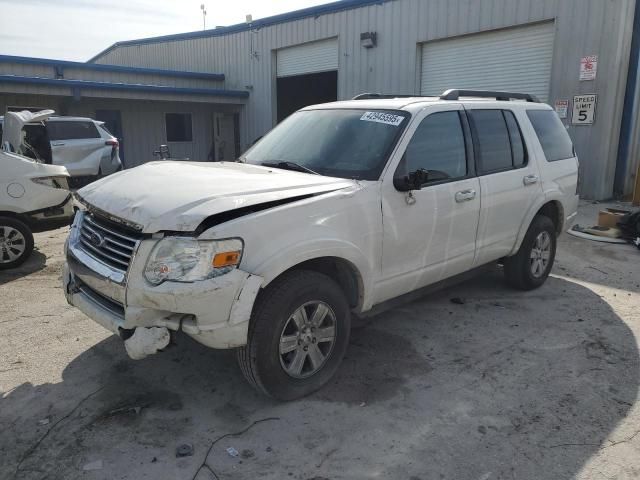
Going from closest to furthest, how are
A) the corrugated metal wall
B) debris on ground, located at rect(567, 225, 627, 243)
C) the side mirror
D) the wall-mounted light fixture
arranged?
the side mirror, debris on ground, located at rect(567, 225, 627, 243), the corrugated metal wall, the wall-mounted light fixture

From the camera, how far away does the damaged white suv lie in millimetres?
2793

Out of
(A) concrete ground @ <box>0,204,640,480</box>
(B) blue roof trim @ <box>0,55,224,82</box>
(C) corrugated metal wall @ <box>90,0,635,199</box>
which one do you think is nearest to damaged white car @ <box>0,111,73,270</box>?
(A) concrete ground @ <box>0,204,640,480</box>

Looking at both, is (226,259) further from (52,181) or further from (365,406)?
(52,181)

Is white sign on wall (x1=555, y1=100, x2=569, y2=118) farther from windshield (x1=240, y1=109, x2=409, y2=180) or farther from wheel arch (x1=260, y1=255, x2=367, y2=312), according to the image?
wheel arch (x1=260, y1=255, x2=367, y2=312)

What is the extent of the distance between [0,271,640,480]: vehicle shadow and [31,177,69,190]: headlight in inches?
114

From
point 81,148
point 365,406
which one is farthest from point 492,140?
point 81,148

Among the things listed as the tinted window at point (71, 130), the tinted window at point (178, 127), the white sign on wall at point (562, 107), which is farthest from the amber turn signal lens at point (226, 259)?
the tinted window at point (178, 127)

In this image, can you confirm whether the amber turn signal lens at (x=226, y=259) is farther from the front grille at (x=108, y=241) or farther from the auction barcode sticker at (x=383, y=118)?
the auction barcode sticker at (x=383, y=118)

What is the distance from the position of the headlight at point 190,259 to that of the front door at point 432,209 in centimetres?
121

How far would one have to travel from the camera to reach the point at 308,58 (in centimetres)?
1706

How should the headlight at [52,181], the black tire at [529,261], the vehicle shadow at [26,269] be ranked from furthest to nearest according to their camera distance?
the headlight at [52,181]
the vehicle shadow at [26,269]
the black tire at [529,261]

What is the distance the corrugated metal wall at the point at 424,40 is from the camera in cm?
1040

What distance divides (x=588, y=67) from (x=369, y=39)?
20.1ft

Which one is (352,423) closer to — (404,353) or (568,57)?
(404,353)
